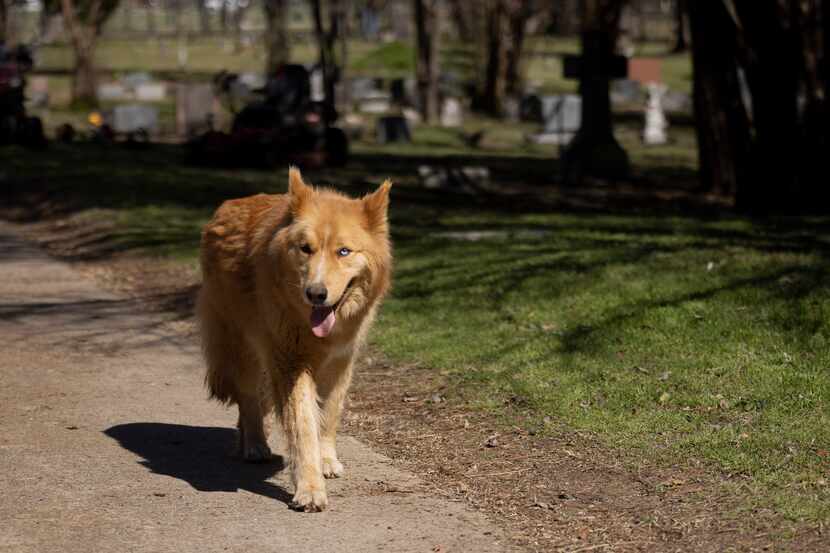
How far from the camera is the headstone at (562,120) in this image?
3622 centimetres

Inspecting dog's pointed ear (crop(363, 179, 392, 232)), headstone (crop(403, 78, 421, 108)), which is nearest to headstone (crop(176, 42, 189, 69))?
headstone (crop(403, 78, 421, 108))

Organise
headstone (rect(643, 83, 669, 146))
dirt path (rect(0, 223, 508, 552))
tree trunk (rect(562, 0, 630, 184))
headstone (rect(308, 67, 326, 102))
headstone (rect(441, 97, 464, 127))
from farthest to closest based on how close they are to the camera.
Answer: headstone (rect(308, 67, 326, 102))
headstone (rect(441, 97, 464, 127))
headstone (rect(643, 83, 669, 146))
tree trunk (rect(562, 0, 630, 184))
dirt path (rect(0, 223, 508, 552))

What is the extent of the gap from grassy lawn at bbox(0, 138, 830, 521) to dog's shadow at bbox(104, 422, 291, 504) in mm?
1769

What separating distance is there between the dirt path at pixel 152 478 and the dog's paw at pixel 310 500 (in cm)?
6

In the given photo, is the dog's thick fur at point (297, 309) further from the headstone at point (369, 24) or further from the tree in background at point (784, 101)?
the headstone at point (369, 24)

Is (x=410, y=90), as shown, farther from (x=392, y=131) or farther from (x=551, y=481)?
(x=551, y=481)

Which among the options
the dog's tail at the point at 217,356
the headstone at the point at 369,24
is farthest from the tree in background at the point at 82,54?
the headstone at the point at 369,24

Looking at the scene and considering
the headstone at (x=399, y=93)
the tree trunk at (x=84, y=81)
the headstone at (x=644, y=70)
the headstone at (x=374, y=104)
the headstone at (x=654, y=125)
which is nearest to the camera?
the headstone at (x=654, y=125)

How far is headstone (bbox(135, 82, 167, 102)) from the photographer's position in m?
54.5

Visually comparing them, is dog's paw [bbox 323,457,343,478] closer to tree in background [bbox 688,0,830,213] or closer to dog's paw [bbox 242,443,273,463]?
dog's paw [bbox 242,443,273,463]

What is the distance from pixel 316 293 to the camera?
6.23m

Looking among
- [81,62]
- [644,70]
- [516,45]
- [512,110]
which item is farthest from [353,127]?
[644,70]

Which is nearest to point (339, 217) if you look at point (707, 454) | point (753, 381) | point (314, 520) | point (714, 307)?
point (314, 520)

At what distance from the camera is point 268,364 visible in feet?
22.6
